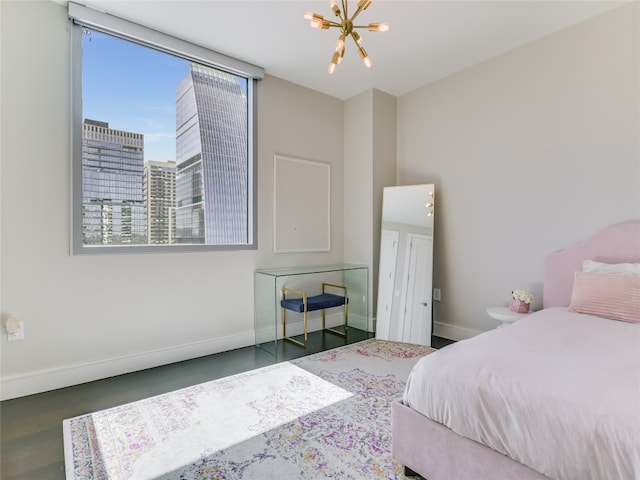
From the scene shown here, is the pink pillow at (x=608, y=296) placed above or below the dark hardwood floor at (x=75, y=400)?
above

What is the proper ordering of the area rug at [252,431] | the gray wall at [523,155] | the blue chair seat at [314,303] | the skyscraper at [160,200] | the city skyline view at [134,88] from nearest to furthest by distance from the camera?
the area rug at [252,431]
the gray wall at [523,155]
the city skyline view at [134,88]
the skyscraper at [160,200]
the blue chair seat at [314,303]

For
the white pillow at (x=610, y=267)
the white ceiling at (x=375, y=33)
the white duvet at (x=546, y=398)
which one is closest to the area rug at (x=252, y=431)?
the white duvet at (x=546, y=398)

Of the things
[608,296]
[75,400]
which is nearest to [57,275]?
[75,400]

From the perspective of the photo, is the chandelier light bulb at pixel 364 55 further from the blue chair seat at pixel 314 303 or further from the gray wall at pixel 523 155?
the blue chair seat at pixel 314 303

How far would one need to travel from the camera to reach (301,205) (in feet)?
13.1

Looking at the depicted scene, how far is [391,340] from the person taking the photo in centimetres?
370

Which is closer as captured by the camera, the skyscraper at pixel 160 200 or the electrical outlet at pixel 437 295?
the skyscraper at pixel 160 200

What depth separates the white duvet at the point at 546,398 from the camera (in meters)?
1.06

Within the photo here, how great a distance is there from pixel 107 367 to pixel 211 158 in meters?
2.04

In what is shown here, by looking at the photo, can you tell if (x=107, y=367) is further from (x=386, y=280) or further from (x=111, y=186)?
(x=386, y=280)

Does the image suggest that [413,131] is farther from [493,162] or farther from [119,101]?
[119,101]

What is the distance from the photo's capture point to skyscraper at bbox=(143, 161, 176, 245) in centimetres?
305

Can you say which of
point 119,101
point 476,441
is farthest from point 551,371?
point 119,101

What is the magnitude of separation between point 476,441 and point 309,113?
11.8 feet
